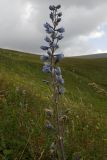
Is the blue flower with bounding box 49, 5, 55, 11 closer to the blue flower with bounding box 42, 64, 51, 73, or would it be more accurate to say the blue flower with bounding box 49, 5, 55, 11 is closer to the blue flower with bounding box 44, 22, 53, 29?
the blue flower with bounding box 44, 22, 53, 29

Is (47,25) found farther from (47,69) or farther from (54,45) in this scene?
(47,69)

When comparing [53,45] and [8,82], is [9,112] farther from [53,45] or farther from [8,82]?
[53,45]

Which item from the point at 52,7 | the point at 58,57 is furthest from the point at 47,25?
the point at 58,57

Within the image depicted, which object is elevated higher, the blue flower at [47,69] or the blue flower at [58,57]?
the blue flower at [58,57]

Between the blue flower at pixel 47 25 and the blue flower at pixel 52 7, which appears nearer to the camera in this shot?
the blue flower at pixel 47 25

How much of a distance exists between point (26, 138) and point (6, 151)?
29.2 inches

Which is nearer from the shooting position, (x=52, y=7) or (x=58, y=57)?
(x=58, y=57)

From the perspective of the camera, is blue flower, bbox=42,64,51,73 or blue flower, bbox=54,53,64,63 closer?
blue flower, bbox=42,64,51,73

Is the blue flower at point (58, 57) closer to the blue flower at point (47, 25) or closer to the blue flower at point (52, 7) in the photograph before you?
the blue flower at point (47, 25)

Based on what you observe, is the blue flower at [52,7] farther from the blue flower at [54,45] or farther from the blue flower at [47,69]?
the blue flower at [47,69]

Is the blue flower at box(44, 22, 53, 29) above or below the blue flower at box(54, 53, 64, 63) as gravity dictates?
above

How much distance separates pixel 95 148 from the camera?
8227 mm

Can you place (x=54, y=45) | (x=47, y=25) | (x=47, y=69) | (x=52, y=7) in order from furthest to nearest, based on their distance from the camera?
(x=52, y=7), (x=47, y=25), (x=54, y=45), (x=47, y=69)

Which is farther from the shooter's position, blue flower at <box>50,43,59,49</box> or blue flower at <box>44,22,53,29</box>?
blue flower at <box>44,22,53,29</box>
